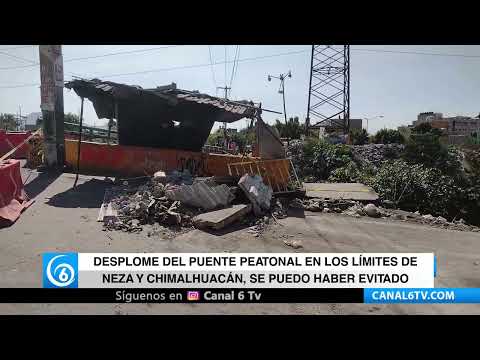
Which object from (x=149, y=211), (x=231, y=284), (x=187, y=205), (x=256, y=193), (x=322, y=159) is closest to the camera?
(x=231, y=284)

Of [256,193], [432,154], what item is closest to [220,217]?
[256,193]

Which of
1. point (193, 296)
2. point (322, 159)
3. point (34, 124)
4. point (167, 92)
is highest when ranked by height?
point (34, 124)

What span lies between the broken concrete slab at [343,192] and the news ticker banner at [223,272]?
14.6 feet

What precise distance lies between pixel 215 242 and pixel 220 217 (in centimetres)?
76

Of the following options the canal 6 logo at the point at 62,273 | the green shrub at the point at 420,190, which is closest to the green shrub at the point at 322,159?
the green shrub at the point at 420,190

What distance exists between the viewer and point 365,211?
26.5 feet

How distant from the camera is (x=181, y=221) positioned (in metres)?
6.15

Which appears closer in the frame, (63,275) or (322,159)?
(63,275)

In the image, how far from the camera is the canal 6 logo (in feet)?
10.7

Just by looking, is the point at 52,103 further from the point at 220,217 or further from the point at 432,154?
the point at 432,154

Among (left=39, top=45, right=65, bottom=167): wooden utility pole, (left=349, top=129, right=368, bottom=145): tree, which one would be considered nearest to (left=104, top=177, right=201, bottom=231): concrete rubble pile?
(left=39, top=45, right=65, bottom=167): wooden utility pole

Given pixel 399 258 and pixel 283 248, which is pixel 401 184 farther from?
pixel 399 258
